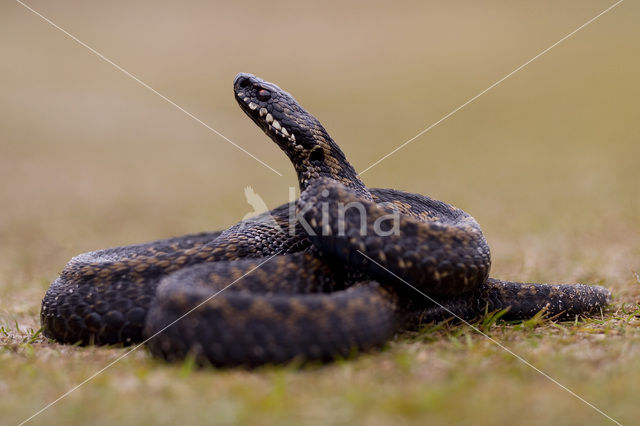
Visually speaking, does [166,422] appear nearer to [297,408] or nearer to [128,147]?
[297,408]

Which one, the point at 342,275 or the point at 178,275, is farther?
the point at 342,275

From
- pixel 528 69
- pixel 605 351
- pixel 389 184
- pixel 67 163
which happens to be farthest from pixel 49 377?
pixel 528 69

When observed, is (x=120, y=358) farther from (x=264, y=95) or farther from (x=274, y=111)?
(x=264, y=95)

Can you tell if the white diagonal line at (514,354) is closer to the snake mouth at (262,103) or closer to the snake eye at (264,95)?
the snake mouth at (262,103)

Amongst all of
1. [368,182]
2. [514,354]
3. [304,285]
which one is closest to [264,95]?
[304,285]

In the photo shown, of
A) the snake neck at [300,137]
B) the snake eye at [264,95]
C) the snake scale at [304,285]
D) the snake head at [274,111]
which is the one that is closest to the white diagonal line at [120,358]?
the snake scale at [304,285]
